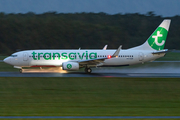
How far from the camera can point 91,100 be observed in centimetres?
1270

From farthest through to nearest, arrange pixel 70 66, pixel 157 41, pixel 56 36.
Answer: pixel 56 36 < pixel 157 41 < pixel 70 66

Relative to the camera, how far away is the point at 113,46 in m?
68.4

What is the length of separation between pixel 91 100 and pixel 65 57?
14.5 m

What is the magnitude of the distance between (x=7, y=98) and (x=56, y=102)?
257 centimetres

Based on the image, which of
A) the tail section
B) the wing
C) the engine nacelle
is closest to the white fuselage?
the wing

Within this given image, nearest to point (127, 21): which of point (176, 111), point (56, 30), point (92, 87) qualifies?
point (56, 30)

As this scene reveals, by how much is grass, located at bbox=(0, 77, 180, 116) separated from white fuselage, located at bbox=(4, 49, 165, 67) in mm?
9733

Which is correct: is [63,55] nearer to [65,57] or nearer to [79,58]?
[65,57]

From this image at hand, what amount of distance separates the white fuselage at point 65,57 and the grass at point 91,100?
9733 millimetres

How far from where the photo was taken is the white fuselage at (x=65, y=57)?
26609 mm

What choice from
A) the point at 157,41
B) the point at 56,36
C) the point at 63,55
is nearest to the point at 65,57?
the point at 63,55

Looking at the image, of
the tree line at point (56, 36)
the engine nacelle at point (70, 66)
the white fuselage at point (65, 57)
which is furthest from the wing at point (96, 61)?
the tree line at point (56, 36)

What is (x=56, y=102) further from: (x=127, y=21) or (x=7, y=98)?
(x=127, y=21)

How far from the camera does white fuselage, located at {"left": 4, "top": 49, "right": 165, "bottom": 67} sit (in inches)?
1048
